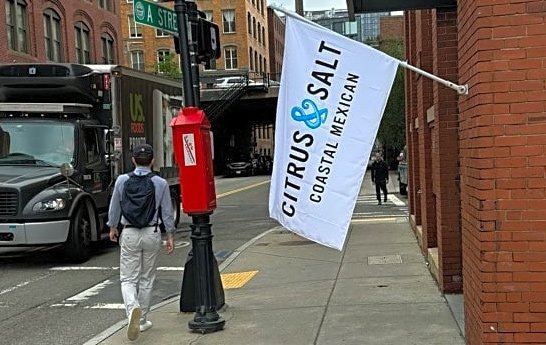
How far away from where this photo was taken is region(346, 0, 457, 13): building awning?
5664 millimetres

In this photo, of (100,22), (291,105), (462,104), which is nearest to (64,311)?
(291,105)

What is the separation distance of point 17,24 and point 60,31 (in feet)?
14.7

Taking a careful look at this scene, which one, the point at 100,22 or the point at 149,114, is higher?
the point at 100,22

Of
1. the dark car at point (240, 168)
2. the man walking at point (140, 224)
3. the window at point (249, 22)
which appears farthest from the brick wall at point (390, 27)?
the man walking at point (140, 224)

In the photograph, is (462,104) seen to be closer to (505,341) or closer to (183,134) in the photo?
(505,341)

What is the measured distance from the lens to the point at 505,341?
405cm

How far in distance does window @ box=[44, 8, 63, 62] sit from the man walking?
97.2ft

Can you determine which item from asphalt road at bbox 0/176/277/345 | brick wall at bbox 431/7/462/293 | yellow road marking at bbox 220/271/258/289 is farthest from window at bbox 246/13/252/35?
brick wall at bbox 431/7/462/293

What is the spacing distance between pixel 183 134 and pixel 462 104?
286cm

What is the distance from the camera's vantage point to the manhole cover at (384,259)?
970cm

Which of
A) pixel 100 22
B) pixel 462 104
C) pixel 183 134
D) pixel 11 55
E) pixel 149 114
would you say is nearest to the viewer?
pixel 462 104

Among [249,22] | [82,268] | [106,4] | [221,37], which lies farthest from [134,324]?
[249,22]

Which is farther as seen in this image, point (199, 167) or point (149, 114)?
point (149, 114)

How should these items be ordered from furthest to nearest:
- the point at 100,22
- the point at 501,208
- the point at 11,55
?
1. the point at 100,22
2. the point at 11,55
3. the point at 501,208
